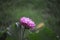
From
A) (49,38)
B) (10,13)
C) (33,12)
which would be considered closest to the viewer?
(49,38)

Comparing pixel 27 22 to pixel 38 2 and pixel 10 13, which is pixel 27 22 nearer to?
pixel 10 13

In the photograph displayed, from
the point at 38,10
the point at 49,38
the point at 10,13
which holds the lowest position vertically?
the point at 49,38

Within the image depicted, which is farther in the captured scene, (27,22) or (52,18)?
(52,18)

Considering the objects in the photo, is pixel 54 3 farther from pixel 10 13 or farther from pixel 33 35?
pixel 33 35

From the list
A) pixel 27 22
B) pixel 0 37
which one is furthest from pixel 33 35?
pixel 0 37

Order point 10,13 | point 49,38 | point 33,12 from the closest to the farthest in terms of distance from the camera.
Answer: point 49,38
point 10,13
point 33,12

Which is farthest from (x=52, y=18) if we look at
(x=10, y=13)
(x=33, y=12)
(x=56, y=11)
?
(x=10, y=13)

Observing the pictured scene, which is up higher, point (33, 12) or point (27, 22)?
point (33, 12)

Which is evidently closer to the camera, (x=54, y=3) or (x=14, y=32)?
(x=14, y=32)

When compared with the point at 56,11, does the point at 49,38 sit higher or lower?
lower
